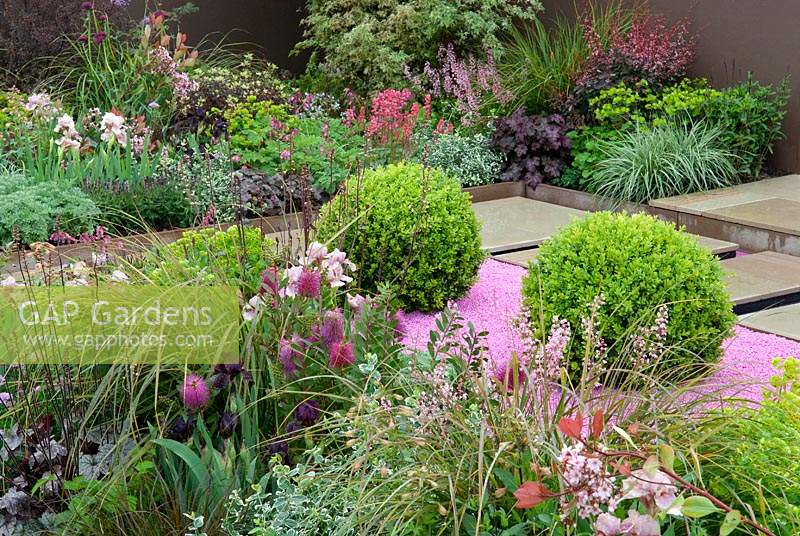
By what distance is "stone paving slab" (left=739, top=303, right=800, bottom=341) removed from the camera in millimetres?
4863

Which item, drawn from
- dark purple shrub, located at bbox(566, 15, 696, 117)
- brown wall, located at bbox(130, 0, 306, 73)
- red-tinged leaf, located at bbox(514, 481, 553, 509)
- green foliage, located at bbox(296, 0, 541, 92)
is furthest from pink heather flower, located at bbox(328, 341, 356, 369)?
brown wall, located at bbox(130, 0, 306, 73)

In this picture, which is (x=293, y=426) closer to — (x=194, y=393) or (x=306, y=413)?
(x=306, y=413)

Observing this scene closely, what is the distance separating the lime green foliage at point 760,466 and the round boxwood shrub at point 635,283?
1564 millimetres

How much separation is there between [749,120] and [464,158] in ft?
7.37

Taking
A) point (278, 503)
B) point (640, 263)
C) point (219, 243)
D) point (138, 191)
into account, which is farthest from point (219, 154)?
point (278, 503)

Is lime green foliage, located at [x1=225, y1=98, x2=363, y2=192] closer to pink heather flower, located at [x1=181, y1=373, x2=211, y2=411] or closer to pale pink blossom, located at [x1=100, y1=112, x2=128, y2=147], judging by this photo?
pale pink blossom, located at [x1=100, y1=112, x2=128, y2=147]

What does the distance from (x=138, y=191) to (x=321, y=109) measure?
9.02 feet

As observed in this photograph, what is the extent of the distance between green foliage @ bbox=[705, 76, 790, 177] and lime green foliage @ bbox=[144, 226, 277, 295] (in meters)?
4.66

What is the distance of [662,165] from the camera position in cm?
742

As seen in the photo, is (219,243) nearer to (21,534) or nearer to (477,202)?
(21,534)

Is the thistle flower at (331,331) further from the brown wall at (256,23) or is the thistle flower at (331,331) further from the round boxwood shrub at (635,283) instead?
the brown wall at (256,23)

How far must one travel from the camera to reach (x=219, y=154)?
290 inches

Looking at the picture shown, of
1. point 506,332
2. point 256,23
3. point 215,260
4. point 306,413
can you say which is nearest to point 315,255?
point 306,413

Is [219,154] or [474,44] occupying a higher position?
[474,44]
